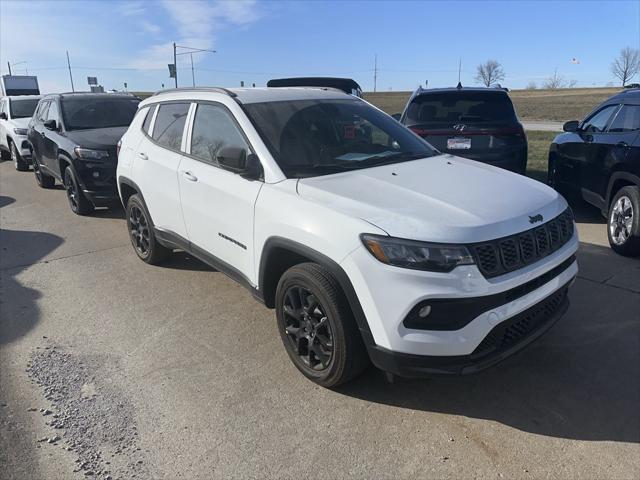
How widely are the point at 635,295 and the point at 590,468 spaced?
2469 mm

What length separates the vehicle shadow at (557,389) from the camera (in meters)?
2.95

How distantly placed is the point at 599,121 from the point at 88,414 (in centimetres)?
661

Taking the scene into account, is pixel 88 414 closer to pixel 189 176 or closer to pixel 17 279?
pixel 189 176

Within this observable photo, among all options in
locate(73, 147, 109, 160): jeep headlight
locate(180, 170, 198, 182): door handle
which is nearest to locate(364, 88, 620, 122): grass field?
locate(73, 147, 109, 160): jeep headlight

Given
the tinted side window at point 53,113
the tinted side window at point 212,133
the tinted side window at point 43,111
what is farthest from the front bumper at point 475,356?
the tinted side window at point 43,111

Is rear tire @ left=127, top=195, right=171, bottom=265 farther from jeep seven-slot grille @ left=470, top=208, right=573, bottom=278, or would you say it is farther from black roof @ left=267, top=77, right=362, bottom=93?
black roof @ left=267, top=77, right=362, bottom=93

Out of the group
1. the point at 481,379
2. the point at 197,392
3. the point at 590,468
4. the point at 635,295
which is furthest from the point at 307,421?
the point at 635,295

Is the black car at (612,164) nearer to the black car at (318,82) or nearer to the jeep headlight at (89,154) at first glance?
the black car at (318,82)

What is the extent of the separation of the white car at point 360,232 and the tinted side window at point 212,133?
2cm

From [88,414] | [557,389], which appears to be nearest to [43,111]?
[88,414]

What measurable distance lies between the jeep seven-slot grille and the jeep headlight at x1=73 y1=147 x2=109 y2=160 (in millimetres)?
6550

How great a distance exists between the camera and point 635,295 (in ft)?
14.8

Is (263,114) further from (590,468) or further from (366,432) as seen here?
(590,468)

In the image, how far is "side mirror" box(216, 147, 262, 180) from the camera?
3518mm
